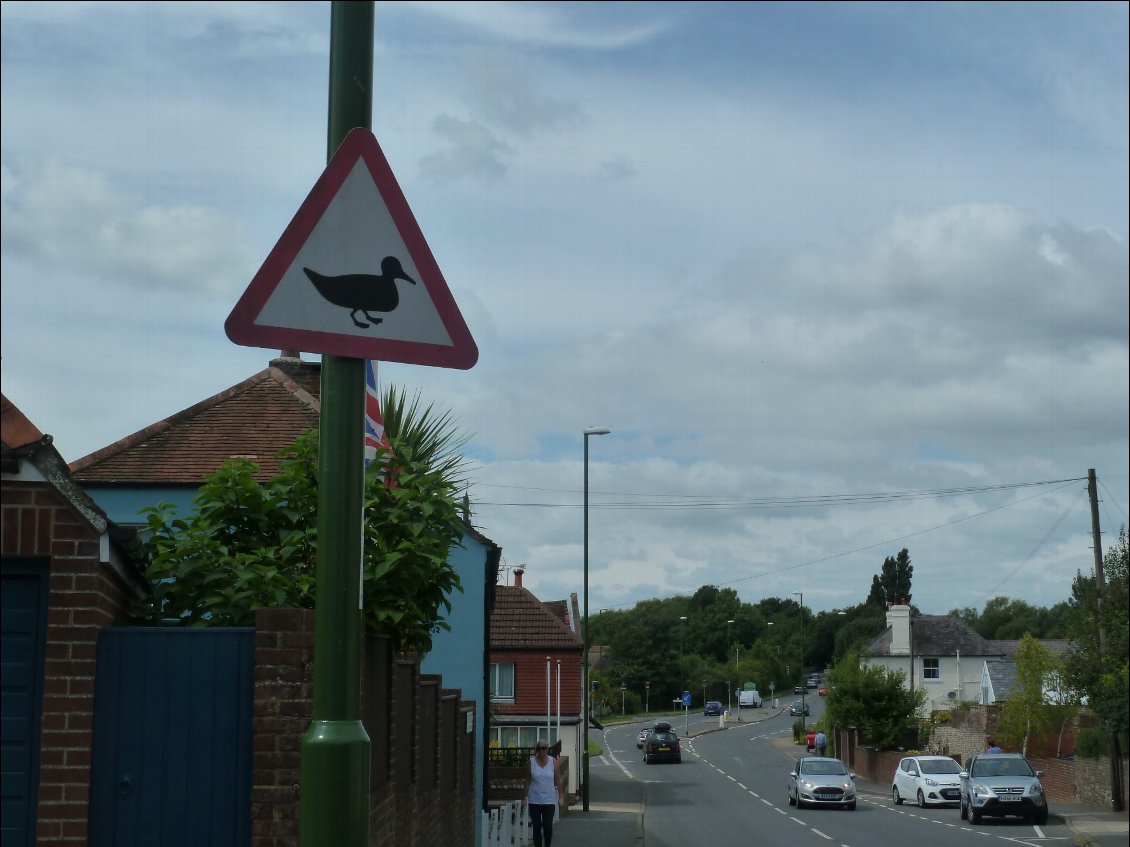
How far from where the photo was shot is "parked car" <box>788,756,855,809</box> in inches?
1390

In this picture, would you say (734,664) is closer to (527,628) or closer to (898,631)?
(898,631)

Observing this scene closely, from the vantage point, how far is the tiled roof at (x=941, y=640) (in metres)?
88.7

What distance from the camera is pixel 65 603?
19.7 ft

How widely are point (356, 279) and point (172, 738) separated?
3604 millimetres

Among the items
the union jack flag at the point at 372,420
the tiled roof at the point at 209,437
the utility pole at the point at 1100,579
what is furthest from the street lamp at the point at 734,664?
the union jack flag at the point at 372,420

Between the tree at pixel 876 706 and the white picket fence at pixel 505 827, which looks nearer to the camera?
the white picket fence at pixel 505 827

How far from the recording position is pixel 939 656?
88688 millimetres

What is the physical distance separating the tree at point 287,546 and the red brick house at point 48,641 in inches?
43.8

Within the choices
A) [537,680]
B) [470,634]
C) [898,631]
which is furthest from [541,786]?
[898,631]

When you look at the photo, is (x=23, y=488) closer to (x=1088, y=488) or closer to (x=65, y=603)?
(x=65, y=603)

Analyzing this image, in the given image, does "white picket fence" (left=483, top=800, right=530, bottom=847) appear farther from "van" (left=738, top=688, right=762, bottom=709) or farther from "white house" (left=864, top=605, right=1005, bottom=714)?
"van" (left=738, top=688, right=762, bottom=709)

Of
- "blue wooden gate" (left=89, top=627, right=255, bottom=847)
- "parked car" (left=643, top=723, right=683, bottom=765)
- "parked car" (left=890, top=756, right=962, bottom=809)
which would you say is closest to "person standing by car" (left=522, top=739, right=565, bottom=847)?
"blue wooden gate" (left=89, top=627, right=255, bottom=847)

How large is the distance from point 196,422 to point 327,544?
15.5 m

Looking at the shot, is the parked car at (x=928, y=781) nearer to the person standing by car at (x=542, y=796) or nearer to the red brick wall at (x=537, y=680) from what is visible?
the red brick wall at (x=537, y=680)
